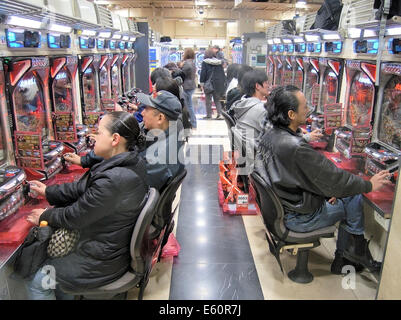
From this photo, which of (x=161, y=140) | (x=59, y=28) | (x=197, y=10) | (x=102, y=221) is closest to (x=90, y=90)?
(x=59, y=28)

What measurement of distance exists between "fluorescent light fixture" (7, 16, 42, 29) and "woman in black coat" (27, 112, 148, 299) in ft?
3.49

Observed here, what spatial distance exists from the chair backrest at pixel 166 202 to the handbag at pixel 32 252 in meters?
0.72

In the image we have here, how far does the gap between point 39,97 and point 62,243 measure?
5.44ft

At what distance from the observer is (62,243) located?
1.87 meters

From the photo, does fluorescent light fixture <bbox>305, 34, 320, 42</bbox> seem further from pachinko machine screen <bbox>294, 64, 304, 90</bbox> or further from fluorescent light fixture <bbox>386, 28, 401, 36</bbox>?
fluorescent light fixture <bbox>386, 28, 401, 36</bbox>

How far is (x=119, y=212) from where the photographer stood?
71.8 inches

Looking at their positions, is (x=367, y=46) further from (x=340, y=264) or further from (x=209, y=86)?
(x=209, y=86)

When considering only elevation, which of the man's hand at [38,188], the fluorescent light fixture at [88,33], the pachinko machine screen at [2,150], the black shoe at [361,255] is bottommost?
the black shoe at [361,255]

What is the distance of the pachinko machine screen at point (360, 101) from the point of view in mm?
3197

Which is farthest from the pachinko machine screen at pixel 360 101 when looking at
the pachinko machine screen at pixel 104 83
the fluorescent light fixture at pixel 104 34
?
the pachinko machine screen at pixel 104 83

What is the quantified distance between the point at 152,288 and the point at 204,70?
22.5ft

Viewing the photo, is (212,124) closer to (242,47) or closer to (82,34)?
(242,47)

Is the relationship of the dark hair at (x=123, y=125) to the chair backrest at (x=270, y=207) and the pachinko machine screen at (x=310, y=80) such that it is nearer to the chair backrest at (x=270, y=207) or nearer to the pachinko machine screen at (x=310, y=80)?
the chair backrest at (x=270, y=207)
